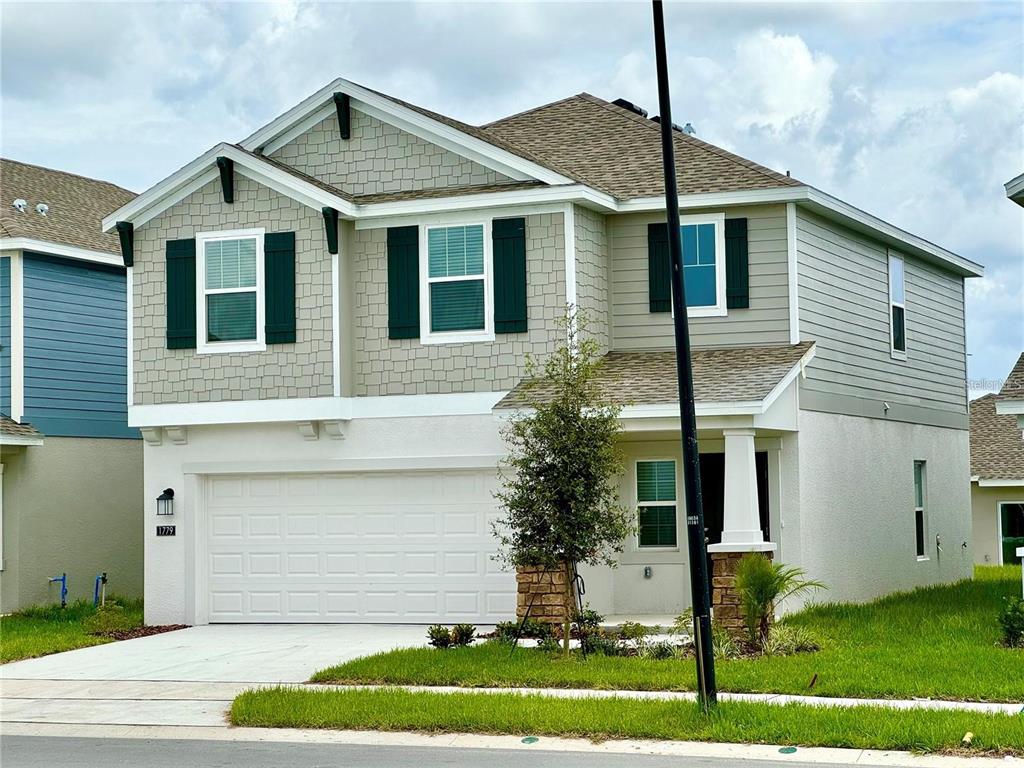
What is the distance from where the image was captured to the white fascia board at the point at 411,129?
20312mm

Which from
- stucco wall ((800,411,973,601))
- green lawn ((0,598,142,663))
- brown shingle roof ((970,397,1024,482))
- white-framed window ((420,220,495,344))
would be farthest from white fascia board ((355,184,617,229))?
brown shingle roof ((970,397,1024,482))

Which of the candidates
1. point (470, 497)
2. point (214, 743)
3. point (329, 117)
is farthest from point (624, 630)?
point (329, 117)

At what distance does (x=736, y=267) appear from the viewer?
2103 centimetres

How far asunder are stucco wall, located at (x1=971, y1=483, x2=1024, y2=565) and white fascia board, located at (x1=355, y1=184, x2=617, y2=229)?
1986 cm

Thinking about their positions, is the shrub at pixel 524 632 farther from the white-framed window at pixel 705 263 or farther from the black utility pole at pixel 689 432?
the white-framed window at pixel 705 263

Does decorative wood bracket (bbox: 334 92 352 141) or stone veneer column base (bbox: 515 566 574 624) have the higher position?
decorative wood bracket (bbox: 334 92 352 141)

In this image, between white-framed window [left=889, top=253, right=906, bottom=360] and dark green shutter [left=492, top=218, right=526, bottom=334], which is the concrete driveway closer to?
dark green shutter [left=492, top=218, right=526, bottom=334]

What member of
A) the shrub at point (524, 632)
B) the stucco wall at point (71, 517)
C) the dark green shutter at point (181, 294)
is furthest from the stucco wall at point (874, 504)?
the stucco wall at point (71, 517)

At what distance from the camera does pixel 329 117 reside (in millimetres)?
21969

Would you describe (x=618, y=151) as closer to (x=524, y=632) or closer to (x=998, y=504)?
(x=524, y=632)

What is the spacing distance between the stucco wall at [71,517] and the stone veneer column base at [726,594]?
1210 centimetres

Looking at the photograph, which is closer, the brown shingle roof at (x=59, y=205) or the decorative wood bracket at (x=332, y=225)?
the decorative wood bracket at (x=332, y=225)

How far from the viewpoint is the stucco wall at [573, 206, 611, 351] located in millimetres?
20297

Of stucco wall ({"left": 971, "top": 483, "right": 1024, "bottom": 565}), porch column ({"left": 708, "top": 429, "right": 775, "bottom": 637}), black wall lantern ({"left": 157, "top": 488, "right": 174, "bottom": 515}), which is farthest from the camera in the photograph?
stucco wall ({"left": 971, "top": 483, "right": 1024, "bottom": 565})
